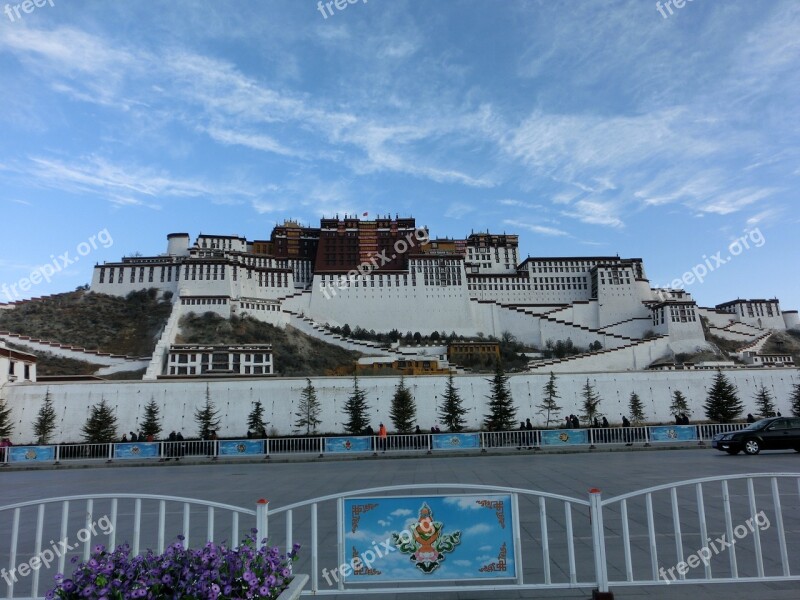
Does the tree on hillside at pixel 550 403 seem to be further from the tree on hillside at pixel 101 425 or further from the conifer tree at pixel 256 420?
the tree on hillside at pixel 101 425

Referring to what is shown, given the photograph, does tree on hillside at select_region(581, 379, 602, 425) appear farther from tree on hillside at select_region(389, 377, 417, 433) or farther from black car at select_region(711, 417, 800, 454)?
black car at select_region(711, 417, 800, 454)

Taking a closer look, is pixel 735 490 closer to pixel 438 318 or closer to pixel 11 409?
pixel 11 409

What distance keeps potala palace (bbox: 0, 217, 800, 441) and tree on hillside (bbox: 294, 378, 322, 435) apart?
24.5 inches

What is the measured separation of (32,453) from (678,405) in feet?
139

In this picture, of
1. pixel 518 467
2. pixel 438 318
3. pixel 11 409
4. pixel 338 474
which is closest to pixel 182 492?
pixel 338 474

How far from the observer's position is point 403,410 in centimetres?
3894

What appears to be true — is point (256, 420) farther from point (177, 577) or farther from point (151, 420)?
point (177, 577)

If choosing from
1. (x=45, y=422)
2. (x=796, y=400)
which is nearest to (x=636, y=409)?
(x=796, y=400)

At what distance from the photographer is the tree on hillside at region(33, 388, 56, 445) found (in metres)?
37.5

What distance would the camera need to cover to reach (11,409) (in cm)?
3819

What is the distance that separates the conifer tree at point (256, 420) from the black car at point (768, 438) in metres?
28.6

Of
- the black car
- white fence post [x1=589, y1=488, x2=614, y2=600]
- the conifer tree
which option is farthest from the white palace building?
white fence post [x1=589, y1=488, x2=614, y2=600]

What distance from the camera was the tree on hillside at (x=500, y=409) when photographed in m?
38.9

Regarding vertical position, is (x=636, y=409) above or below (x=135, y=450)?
above
